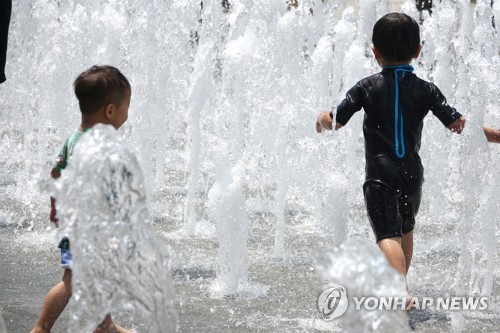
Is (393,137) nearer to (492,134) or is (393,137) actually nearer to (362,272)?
(492,134)

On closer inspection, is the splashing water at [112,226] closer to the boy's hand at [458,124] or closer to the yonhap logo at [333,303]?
the yonhap logo at [333,303]

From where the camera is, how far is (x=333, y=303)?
466cm

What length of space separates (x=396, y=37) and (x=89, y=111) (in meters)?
1.39

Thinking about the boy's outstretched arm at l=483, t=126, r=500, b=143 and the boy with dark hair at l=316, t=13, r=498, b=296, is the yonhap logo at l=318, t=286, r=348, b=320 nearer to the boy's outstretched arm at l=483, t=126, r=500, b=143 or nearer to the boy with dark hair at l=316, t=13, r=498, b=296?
the boy with dark hair at l=316, t=13, r=498, b=296

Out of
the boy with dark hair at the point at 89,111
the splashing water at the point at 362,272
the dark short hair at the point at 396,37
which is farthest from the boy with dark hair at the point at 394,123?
the splashing water at the point at 362,272

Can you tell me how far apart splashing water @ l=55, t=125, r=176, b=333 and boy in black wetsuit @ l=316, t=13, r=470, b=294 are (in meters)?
Result: 1.31

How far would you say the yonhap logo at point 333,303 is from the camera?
4.50 m

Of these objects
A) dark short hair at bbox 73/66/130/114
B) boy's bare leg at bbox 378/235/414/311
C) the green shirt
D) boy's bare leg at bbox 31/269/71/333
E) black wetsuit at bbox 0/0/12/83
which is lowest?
boy's bare leg at bbox 31/269/71/333

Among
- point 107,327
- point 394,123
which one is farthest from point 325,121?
point 107,327

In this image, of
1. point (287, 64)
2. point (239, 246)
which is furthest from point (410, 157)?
point (287, 64)

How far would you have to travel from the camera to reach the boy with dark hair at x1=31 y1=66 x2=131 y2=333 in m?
3.67

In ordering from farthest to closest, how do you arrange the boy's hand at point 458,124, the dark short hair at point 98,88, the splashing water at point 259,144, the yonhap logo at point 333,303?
the splashing water at point 259,144
the yonhap logo at point 333,303
the boy's hand at point 458,124
the dark short hair at point 98,88

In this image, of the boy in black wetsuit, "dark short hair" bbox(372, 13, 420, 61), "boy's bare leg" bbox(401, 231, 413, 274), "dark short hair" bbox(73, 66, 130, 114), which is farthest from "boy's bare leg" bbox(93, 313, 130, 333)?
"dark short hair" bbox(372, 13, 420, 61)

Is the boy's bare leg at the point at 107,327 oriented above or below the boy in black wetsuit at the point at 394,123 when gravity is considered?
below
